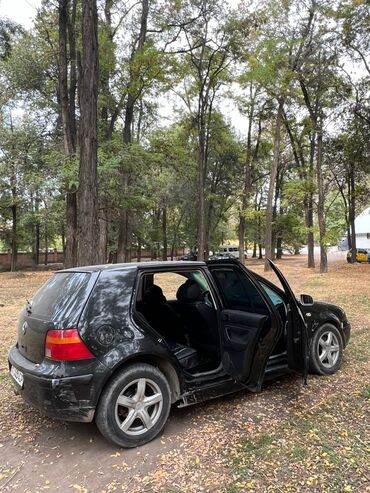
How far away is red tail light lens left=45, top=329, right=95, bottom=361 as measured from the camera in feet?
8.98

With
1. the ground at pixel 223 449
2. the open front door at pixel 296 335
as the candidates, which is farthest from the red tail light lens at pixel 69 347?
the open front door at pixel 296 335

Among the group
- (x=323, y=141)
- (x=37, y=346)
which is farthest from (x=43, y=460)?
(x=323, y=141)

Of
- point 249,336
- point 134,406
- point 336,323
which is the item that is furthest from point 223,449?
point 336,323

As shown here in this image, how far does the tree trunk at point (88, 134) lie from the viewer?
704cm

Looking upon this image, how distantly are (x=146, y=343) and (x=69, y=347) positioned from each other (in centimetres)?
59

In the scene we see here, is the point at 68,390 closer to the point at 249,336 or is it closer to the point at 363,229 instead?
the point at 249,336

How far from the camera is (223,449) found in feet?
9.25

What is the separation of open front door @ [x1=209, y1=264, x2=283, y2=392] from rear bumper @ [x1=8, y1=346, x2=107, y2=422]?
1236mm

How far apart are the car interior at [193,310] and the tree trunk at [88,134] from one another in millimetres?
3504

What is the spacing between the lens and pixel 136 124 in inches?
1002

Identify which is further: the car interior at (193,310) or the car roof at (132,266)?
the car interior at (193,310)

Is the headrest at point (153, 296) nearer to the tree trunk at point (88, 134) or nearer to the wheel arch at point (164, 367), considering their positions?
the wheel arch at point (164, 367)

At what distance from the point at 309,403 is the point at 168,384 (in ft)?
4.67

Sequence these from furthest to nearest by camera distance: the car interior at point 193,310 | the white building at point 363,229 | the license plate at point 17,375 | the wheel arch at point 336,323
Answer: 1. the white building at point 363,229
2. the wheel arch at point 336,323
3. the car interior at point 193,310
4. the license plate at point 17,375
